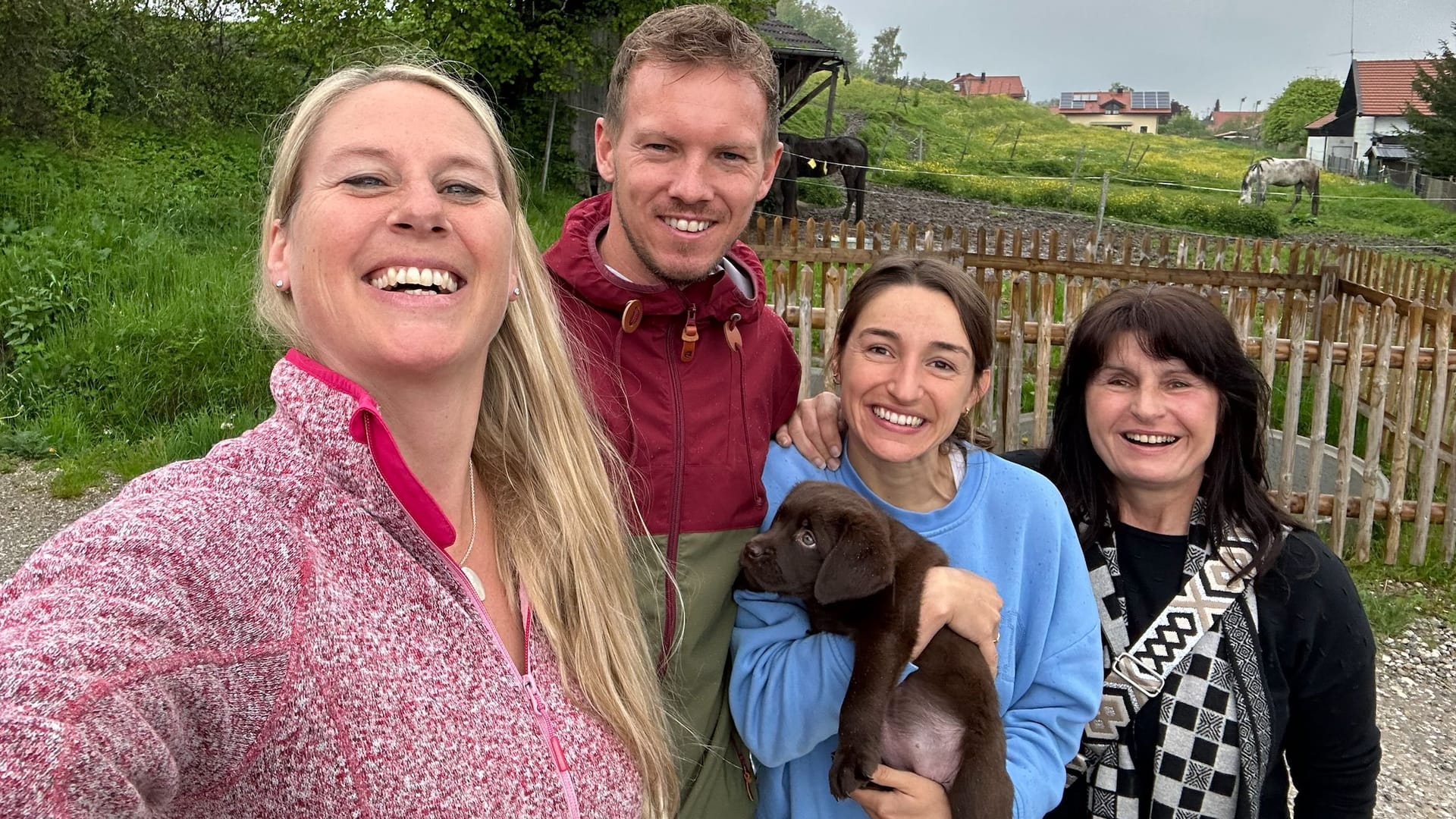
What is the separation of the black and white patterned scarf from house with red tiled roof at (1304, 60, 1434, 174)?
236 feet

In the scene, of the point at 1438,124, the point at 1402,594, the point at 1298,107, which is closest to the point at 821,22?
the point at 1298,107

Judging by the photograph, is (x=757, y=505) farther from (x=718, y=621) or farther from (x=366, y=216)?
(x=366, y=216)

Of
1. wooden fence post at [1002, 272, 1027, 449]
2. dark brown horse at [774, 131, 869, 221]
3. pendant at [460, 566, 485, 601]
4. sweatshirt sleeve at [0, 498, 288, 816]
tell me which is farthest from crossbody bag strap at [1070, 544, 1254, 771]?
dark brown horse at [774, 131, 869, 221]

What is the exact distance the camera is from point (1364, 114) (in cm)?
6638

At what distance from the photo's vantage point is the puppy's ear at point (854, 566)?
2.22 meters

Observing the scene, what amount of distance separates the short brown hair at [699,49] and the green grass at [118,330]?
403 cm

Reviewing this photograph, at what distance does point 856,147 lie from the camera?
2050 centimetres

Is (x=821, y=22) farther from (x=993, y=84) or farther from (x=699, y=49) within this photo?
(x=699, y=49)

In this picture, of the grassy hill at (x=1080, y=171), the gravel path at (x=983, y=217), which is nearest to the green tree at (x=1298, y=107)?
the grassy hill at (x=1080, y=171)

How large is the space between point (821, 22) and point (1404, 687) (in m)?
157

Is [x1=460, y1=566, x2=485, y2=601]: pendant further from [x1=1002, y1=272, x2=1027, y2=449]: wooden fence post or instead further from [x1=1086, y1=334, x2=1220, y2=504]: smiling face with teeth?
[x1=1002, y1=272, x2=1027, y2=449]: wooden fence post

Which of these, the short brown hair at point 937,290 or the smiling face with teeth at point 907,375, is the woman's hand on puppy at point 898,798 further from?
the short brown hair at point 937,290

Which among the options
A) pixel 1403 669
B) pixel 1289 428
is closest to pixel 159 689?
pixel 1403 669

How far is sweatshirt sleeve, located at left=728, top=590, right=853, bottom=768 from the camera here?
7.06 feet
